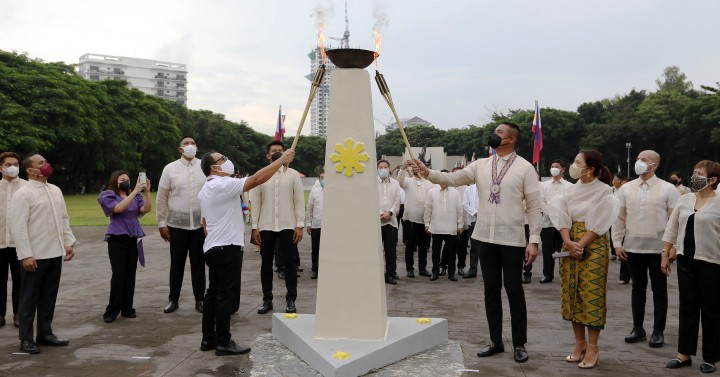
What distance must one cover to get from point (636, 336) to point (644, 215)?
120cm

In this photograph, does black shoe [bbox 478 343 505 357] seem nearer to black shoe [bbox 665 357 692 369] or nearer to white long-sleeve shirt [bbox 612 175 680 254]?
black shoe [bbox 665 357 692 369]

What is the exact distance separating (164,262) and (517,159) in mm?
8822

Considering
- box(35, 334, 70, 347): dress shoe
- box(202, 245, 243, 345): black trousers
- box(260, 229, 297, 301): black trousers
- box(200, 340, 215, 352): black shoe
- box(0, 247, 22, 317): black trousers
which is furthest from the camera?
box(260, 229, 297, 301): black trousers

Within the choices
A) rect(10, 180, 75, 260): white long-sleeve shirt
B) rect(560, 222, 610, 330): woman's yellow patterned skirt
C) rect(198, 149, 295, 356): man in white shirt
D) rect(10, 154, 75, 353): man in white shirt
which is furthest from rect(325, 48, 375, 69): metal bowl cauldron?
rect(10, 180, 75, 260): white long-sleeve shirt

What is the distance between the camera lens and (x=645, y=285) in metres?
6.02

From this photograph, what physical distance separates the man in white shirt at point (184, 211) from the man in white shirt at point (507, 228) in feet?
9.76

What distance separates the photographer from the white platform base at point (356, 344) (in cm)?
475

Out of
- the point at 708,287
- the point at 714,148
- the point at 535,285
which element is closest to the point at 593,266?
the point at 708,287

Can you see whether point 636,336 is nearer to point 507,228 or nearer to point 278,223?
point 507,228

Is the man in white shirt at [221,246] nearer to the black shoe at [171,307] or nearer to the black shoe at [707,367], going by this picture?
the black shoe at [171,307]

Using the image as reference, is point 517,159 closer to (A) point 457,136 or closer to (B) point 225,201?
(B) point 225,201

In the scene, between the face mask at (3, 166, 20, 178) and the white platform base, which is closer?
the white platform base

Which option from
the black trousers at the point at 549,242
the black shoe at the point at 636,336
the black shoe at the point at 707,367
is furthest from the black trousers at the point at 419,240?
the black shoe at the point at 707,367

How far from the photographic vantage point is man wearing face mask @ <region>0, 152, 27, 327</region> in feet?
20.6
